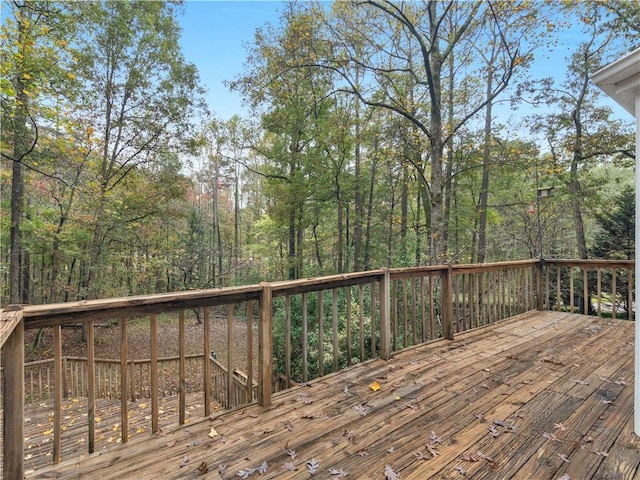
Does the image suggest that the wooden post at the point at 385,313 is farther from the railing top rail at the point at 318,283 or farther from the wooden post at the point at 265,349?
the wooden post at the point at 265,349

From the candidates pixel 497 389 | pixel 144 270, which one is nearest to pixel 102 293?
pixel 144 270

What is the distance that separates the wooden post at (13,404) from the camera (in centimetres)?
138

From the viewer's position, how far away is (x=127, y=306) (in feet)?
5.71

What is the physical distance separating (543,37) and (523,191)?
8062 millimetres

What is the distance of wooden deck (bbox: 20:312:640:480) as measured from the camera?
62.4 inches

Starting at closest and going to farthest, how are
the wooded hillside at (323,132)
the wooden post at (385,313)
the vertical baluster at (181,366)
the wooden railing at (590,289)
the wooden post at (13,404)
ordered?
the wooden post at (13,404)
the vertical baluster at (181,366)
the wooden post at (385,313)
the wooden railing at (590,289)
the wooded hillside at (323,132)

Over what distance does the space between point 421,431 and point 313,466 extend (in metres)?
0.74

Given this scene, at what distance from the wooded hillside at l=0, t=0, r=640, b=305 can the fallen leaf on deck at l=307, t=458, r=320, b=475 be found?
5.15 meters

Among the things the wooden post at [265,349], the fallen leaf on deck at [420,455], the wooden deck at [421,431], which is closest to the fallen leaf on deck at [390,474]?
the wooden deck at [421,431]

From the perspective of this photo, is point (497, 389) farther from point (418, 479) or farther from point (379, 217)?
point (379, 217)

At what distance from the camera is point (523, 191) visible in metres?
→ 12.6

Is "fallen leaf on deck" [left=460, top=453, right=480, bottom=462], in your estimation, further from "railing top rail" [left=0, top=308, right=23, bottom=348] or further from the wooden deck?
"railing top rail" [left=0, top=308, right=23, bottom=348]

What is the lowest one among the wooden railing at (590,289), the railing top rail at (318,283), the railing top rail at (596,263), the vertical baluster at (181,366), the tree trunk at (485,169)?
the wooden railing at (590,289)

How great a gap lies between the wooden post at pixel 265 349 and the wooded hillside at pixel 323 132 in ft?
15.3
